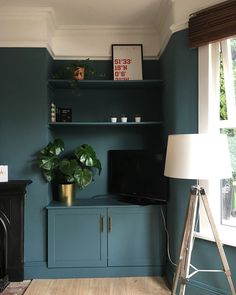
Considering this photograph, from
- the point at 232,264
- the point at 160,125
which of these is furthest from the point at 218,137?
the point at 160,125

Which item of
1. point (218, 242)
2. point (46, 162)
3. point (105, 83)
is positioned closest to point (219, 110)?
point (218, 242)

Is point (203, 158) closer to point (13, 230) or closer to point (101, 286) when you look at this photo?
point (101, 286)

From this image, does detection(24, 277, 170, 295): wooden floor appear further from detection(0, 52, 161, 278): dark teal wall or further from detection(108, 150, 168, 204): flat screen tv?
detection(108, 150, 168, 204): flat screen tv

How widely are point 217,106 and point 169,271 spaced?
167 cm

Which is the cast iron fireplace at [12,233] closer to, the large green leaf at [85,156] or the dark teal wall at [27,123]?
the dark teal wall at [27,123]

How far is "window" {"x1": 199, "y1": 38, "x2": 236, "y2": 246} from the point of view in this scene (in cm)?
242

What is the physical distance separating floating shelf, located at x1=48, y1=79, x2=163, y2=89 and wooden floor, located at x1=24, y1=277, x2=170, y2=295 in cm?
208

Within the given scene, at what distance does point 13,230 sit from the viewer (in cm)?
294

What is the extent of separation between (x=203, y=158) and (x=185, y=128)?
0.65 meters

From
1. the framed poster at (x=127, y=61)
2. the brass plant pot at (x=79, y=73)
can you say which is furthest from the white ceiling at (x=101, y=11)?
the brass plant pot at (x=79, y=73)

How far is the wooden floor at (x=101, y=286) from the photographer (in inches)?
107

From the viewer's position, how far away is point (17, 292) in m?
2.71

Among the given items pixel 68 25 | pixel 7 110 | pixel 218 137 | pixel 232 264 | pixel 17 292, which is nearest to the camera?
pixel 218 137

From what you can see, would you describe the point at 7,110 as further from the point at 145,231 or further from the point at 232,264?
the point at 232,264
